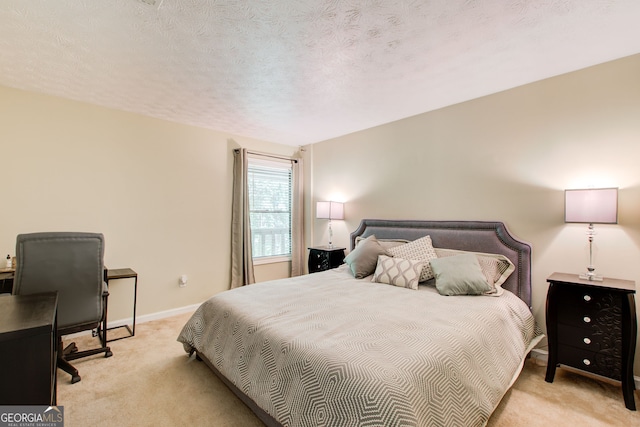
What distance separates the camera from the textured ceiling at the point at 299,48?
1724 mm

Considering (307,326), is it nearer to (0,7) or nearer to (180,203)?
(0,7)

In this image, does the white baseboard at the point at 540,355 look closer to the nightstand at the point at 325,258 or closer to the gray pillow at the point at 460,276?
the gray pillow at the point at 460,276

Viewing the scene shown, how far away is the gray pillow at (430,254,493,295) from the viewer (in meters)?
2.45

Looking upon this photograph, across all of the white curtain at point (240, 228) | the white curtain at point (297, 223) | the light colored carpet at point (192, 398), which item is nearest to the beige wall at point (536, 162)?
the light colored carpet at point (192, 398)

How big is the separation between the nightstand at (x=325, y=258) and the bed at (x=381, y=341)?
3.30 ft

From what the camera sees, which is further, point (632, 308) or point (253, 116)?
point (253, 116)

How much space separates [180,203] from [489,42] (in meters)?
3.69

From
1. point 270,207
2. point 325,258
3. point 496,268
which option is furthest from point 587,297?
point 270,207

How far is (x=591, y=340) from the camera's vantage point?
212 centimetres

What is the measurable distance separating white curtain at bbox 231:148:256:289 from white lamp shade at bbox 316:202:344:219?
3.58 ft

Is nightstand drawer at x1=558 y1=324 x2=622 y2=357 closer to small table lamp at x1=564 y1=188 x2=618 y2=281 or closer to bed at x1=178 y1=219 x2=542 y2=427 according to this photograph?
bed at x1=178 y1=219 x2=542 y2=427

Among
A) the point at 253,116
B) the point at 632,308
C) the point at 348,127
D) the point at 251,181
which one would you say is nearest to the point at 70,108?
the point at 253,116

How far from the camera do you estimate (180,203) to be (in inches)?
152

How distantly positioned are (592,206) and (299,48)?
8.05 feet
